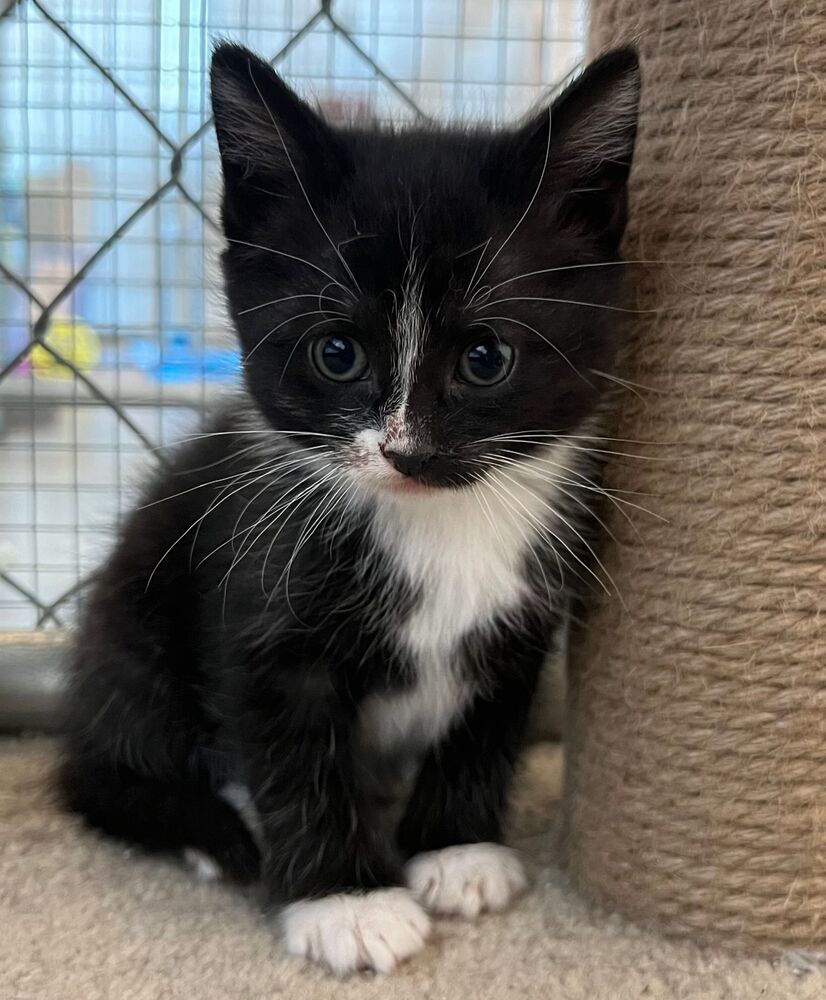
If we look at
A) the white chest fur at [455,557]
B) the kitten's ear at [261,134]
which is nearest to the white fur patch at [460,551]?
the white chest fur at [455,557]

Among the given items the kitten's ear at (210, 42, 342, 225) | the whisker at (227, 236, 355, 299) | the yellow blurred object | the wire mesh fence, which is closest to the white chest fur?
the whisker at (227, 236, 355, 299)

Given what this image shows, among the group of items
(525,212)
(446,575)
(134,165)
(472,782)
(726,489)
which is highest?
(134,165)

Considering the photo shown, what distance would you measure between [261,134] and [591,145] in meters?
0.30

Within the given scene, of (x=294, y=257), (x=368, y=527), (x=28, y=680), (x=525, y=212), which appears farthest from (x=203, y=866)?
(x=525, y=212)

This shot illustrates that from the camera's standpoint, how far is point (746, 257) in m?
0.83

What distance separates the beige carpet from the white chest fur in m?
0.26

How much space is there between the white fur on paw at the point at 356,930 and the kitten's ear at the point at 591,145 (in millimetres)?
660

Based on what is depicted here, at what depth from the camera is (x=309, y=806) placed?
977 millimetres

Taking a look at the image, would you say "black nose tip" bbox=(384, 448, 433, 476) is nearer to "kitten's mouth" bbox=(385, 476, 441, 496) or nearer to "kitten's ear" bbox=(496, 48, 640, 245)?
"kitten's mouth" bbox=(385, 476, 441, 496)

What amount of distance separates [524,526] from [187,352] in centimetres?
76

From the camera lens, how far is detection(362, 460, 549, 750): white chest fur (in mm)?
968

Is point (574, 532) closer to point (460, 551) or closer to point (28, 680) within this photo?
point (460, 551)

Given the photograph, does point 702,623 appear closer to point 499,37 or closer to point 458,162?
point 458,162

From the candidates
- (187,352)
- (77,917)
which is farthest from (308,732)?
(187,352)
